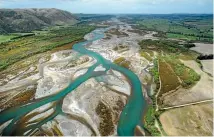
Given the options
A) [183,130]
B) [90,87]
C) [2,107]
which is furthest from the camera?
[90,87]

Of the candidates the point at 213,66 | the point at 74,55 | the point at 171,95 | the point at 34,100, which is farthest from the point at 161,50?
the point at 34,100

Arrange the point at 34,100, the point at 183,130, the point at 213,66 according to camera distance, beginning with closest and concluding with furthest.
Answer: the point at 183,130, the point at 34,100, the point at 213,66

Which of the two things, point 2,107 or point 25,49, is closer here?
point 2,107

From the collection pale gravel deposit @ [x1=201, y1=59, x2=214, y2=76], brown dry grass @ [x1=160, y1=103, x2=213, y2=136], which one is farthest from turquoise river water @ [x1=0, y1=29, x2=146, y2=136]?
pale gravel deposit @ [x1=201, y1=59, x2=214, y2=76]

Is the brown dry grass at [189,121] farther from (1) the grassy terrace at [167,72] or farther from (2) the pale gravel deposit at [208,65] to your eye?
(2) the pale gravel deposit at [208,65]

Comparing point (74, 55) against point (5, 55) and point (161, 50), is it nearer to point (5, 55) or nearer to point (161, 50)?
point (5, 55)

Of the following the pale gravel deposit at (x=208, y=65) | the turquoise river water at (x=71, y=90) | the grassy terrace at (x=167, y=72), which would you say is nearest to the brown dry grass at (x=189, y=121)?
the grassy terrace at (x=167, y=72)

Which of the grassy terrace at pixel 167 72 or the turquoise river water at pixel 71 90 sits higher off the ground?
the grassy terrace at pixel 167 72

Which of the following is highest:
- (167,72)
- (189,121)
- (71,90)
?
(189,121)

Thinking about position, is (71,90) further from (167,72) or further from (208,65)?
(208,65)

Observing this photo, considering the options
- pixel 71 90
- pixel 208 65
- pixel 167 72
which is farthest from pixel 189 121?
pixel 208 65

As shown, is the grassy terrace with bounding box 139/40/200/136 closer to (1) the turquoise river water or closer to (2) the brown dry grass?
(2) the brown dry grass
